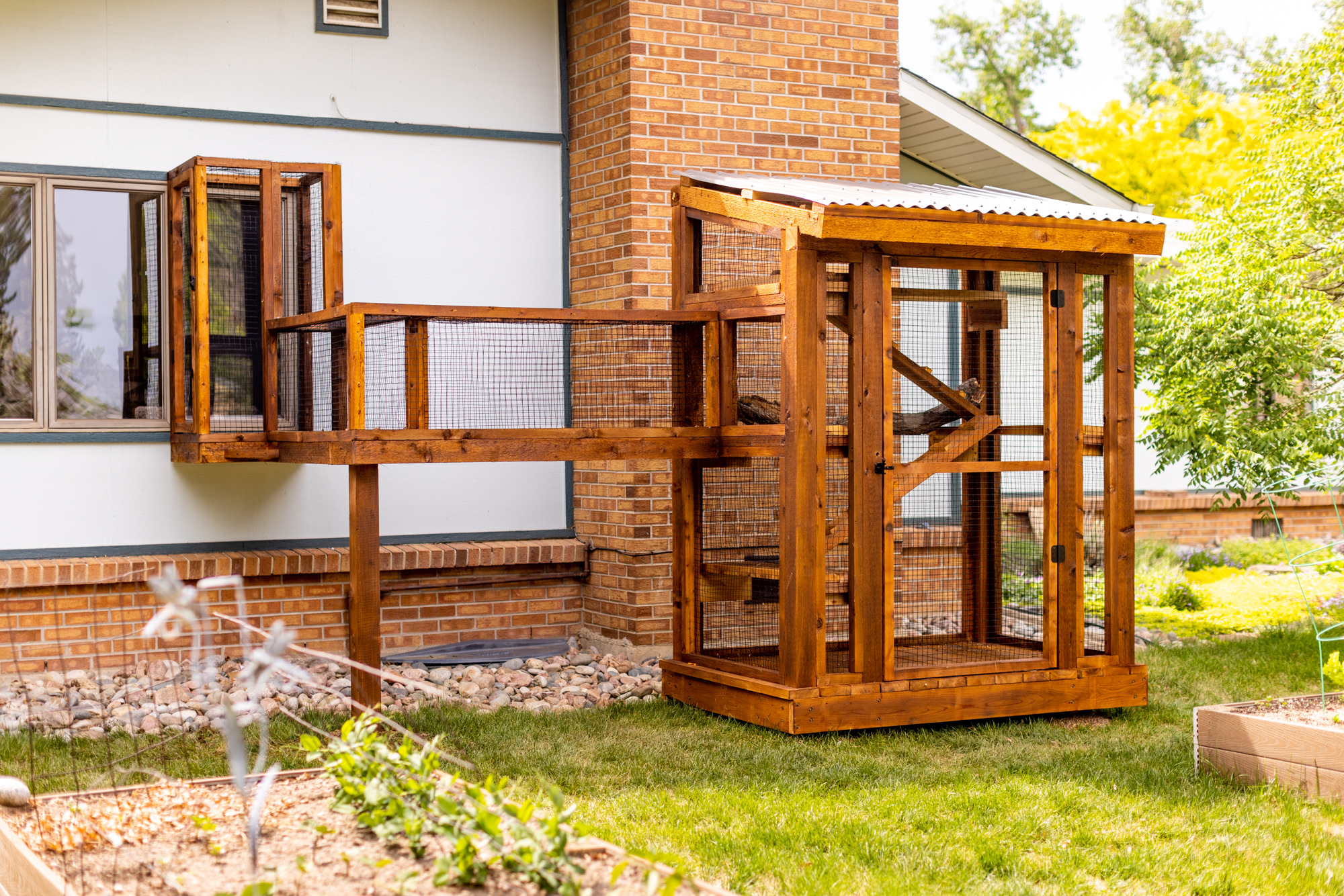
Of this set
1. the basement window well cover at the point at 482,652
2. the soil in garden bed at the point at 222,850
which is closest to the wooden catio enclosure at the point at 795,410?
the basement window well cover at the point at 482,652

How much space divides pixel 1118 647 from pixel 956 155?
5.01 metres

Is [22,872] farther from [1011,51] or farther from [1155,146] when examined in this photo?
[1011,51]

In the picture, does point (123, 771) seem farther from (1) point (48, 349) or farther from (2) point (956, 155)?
A: (2) point (956, 155)

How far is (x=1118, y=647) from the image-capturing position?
6.43 metres

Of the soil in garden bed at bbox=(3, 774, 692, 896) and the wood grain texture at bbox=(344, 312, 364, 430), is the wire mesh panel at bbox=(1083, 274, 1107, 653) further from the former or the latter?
the soil in garden bed at bbox=(3, 774, 692, 896)

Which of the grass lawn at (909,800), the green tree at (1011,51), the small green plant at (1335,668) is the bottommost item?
the grass lawn at (909,800)

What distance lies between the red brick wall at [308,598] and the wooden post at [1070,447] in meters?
3.06

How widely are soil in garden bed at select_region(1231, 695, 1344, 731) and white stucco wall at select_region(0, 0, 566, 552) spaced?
4290mm

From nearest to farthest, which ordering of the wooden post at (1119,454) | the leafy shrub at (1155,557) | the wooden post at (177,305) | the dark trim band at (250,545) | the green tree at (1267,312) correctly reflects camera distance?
the wooden post at (1119,454) → the wooden post at (177,305) → the dark trim band at (250,545) → the green tree at (1267,312) → the leafy shrub at (1155,557)

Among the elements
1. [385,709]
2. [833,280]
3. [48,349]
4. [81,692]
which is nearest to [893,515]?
[833,280]

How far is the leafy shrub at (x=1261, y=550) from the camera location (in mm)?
12055

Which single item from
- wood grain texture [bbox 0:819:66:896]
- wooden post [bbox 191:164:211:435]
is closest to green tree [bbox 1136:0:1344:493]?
wooden post [bbox 191:164:211:435]

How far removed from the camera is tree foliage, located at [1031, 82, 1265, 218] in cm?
2208

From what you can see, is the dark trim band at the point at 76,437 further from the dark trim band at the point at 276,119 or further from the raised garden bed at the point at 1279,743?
the raised garden bed at the point at 1279,743
